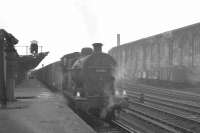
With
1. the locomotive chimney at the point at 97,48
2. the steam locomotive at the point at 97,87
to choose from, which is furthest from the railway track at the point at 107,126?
the locomotive chimney at the point at 97,48

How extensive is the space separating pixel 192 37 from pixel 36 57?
1626cm

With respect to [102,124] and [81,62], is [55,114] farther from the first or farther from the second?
[81,62]

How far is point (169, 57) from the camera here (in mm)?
35594

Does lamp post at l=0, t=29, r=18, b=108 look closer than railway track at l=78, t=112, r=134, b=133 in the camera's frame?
No

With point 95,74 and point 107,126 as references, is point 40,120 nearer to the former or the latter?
point 107,126

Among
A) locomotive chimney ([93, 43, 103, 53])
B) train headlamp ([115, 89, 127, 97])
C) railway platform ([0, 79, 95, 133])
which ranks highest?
locomotive chimney ([93, 43, 103, 53])

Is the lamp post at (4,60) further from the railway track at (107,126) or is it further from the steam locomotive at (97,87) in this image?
the railway track at (107,126)

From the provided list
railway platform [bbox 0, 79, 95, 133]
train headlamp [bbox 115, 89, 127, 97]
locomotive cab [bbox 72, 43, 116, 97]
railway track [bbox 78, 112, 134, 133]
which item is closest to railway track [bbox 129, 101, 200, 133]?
train headlamp [bbox 115, 89, 127, 97]

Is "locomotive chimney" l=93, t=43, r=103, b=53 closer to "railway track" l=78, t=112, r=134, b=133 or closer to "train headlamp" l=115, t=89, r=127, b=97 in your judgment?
"train headlamp" l=115, t=89, r=127, b=97

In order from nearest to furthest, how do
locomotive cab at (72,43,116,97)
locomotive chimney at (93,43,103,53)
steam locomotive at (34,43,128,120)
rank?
steam locomotive at (34,43,128,120) → locomotive cab at (72,43,116,97) → locomotive chimney at (93,43,103,53)

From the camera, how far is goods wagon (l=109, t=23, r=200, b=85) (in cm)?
2980

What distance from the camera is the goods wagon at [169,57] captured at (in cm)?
2980

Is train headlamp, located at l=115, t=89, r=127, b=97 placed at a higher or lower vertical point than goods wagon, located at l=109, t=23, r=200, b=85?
lower

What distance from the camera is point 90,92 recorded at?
12375 millimetres
